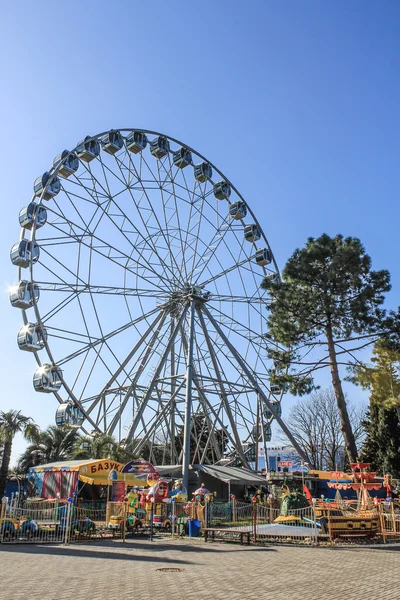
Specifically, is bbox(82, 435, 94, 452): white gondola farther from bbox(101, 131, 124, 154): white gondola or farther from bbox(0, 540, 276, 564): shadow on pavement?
bbox(101, 131, 124, 154): white gondola

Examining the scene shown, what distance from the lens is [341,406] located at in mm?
20547

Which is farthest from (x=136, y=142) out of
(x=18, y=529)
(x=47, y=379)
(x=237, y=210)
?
(x=18, y=529)

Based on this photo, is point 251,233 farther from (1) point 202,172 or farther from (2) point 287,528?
(2) point 287,528

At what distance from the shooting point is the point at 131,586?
772 cm

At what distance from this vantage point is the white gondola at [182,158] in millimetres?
32281

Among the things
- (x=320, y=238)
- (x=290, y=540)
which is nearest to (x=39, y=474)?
(x=290, y=540)

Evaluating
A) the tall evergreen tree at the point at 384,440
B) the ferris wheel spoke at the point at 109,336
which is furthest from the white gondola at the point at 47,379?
the tall evergreen tree at the point at 384,440

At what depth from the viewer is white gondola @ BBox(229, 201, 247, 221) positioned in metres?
34.0

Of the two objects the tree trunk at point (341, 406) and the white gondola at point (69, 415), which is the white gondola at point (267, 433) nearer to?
the tree trunk at point (341, 406)

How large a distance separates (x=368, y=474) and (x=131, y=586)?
44.1ft

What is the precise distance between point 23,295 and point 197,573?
16.7 m

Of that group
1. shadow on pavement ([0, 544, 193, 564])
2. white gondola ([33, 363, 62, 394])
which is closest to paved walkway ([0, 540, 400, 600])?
shadow on pavement ([0, 544, 193, 564])

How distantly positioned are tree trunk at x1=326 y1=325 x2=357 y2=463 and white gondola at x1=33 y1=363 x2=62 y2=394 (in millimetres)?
11596

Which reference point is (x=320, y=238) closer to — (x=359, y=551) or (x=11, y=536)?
(x=359, y=551)
